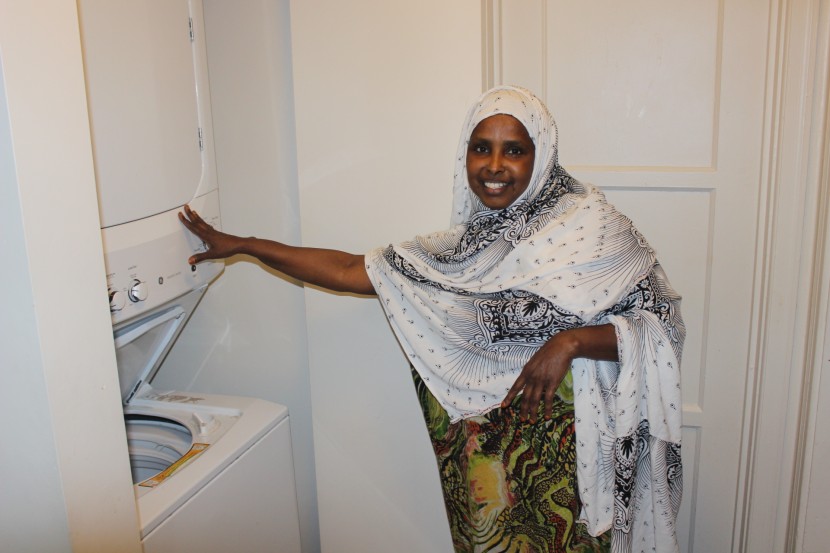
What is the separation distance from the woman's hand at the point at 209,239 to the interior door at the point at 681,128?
2.56ft

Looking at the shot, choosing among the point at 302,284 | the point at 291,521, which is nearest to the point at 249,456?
the point at 291,521

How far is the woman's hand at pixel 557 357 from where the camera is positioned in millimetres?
1412

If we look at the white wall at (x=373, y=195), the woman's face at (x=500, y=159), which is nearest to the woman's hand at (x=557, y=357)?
the woman's face at (x=500, y=159)

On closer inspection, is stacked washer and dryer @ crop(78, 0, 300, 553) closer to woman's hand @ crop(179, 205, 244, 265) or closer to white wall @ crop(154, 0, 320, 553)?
woman's hand @ crop(179, 205, 244, 265)

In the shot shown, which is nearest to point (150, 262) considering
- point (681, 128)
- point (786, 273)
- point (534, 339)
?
point (534, 339)

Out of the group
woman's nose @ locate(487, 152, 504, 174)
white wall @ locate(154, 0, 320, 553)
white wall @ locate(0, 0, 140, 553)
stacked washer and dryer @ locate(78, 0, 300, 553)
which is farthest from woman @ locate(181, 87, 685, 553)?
white wall @ locate(0, 0, 140, 553)

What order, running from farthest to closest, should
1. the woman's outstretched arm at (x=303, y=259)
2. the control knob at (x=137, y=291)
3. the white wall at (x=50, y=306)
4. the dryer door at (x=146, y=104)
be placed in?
the woman's outstretched arm at (x=303, y=259)
the control knob at (x=137, y=291)
the dryer door at (x=146, y=104)
the white wall at (x=50, y=306)

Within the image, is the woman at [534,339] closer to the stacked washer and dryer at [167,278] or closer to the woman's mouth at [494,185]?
the woman's mouth at [494,185]

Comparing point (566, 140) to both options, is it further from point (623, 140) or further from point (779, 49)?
point (779, 49)

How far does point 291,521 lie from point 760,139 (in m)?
1.37

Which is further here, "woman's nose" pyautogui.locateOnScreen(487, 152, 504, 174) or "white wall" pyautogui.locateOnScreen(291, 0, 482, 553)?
"white wall" pyautogui.locateOnScreen(291, 0, 482, 553)

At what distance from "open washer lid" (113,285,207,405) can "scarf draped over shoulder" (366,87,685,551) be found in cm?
40

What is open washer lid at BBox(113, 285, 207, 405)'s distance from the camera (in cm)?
149

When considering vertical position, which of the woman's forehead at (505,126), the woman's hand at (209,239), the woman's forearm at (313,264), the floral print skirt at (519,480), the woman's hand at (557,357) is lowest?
the floral print skirt at (519,480)
